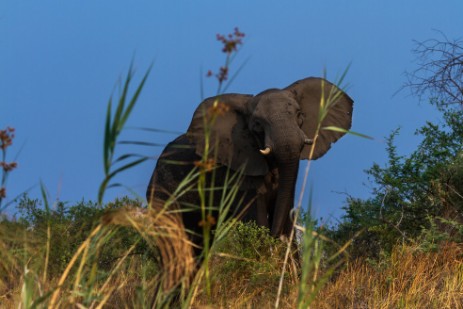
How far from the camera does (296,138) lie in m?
9.87

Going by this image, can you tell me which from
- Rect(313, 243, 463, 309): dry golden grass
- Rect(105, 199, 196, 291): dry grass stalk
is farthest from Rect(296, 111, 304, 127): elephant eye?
Rect(105, 199, 196, 291): dry grass stalk

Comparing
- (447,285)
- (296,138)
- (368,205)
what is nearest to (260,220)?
(296,138)

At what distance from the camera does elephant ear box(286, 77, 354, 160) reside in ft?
35.7

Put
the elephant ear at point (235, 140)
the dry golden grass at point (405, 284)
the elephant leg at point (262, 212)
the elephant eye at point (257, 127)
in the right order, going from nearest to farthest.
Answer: the dry golden grass at point (405, 284)
the elephant leg at point (262, 212)
the elephant eye at point (257, 127)
the elephant ear at point (235, 140)

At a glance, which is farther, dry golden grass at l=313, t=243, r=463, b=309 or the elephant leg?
the elephant leg

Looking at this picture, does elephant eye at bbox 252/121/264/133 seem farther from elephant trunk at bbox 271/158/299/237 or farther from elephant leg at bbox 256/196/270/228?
elephant leg at bbox 256/196/270/228

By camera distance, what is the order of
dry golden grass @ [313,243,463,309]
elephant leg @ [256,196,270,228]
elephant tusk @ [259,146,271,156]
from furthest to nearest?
elephant leg @ [256,196,270,228]
elephant tusk @ [259,146,271,156]
dry golden grass @ [313,243,463,309]

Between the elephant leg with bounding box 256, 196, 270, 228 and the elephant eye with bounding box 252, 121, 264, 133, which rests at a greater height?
the elephant eye with bounding box 252, 121, 264, 133

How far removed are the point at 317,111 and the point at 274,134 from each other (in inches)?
52.7

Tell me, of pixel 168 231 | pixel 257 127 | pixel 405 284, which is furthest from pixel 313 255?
pixel 257 127

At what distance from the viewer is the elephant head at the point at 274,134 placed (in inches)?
389

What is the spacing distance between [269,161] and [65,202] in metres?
4.98

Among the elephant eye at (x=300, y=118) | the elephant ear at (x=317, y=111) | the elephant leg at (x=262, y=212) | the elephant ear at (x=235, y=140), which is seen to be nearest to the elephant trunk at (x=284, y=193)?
the elephant leg at (x=262, y=212)

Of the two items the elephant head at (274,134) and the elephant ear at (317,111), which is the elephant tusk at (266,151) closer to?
the elephant head at (274,134)
